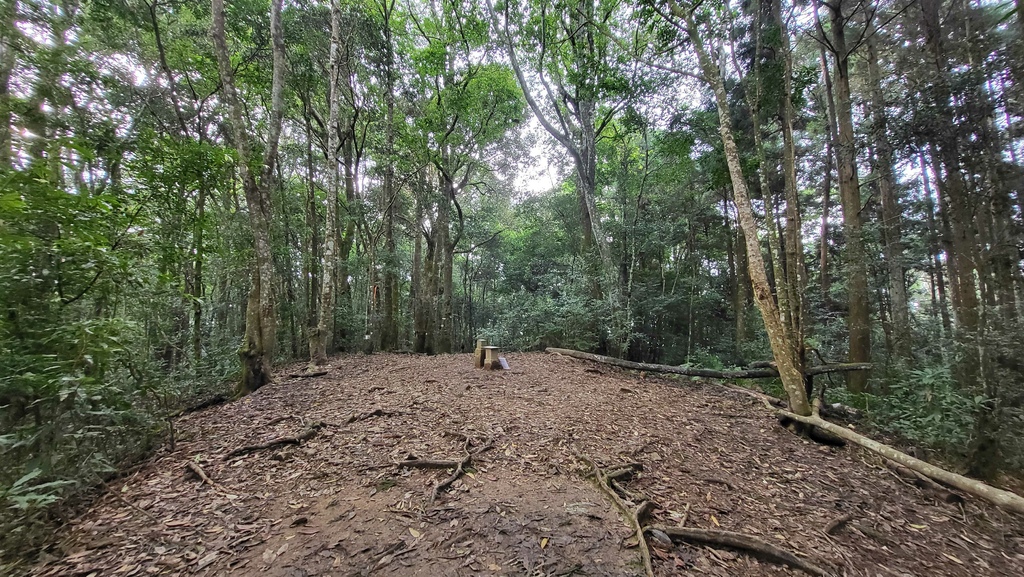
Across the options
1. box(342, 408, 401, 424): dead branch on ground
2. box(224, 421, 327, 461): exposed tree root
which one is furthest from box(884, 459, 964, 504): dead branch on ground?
box(224, 421, 327, 461): exposed tree root

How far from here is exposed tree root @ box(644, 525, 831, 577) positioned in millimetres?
2385

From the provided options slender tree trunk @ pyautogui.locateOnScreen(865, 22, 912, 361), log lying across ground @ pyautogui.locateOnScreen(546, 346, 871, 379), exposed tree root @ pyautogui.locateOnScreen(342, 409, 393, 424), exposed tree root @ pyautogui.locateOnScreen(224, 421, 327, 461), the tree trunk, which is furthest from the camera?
the tree trunk

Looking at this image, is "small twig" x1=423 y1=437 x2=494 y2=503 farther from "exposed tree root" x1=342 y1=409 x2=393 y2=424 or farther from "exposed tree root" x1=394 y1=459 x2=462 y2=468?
"exposed tree root" x1=342 y1=409 x2=393 y2=424

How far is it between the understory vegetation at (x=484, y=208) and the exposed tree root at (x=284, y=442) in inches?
34.5

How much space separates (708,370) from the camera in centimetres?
723

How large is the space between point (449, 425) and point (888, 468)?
16.6ft

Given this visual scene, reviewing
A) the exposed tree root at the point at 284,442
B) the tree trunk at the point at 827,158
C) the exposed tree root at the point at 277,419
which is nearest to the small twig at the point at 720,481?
the exposed tree root at the point at 284,442

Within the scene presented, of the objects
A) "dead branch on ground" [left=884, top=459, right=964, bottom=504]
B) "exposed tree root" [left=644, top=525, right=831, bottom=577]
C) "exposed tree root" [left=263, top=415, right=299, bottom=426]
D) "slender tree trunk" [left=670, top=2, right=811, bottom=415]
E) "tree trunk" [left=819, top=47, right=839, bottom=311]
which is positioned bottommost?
"dead branch on ground" [left=884, top=459, right=964, bottom=504]

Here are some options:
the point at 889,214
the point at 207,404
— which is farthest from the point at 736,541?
the point at 889,214

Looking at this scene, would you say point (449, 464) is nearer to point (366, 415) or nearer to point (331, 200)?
point (366, 415)

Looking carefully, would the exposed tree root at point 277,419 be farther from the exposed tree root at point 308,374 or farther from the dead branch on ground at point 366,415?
the exposed tree root at point 308,374

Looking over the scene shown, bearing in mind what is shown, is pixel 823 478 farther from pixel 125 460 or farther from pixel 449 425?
pixel 125 460

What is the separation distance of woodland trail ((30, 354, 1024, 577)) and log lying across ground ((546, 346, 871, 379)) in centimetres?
201

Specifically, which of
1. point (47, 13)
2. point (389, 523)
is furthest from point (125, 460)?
point (47, 13)
